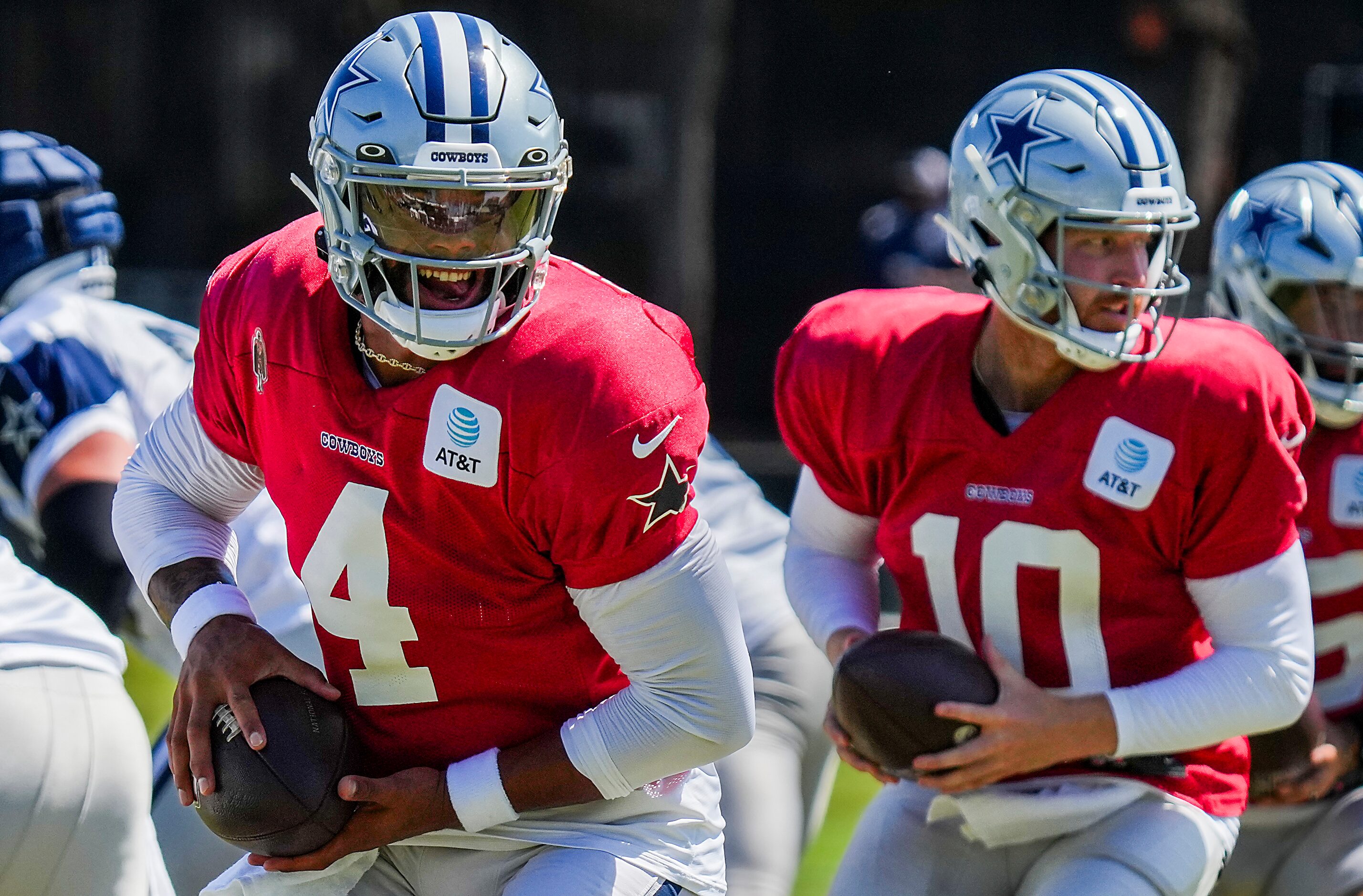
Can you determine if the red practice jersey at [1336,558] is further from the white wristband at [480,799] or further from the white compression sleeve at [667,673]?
the white wristband at [480,799]

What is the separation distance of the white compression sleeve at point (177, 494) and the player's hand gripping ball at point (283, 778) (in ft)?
1.41

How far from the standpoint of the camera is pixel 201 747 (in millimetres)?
2398

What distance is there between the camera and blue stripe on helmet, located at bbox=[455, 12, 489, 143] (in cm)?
237

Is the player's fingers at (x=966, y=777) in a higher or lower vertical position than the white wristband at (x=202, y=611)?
lower

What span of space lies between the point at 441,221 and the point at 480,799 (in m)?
0.85

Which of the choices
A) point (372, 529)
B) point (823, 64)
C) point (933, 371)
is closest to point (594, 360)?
point (372, 529)

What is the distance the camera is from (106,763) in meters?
2.71

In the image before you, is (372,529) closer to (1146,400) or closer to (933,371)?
(933,371)

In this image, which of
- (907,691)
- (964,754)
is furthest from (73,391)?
(964,754)

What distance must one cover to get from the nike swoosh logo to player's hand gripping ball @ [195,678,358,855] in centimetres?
63

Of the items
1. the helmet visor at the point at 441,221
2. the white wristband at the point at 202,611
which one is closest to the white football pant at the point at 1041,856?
the white wristband at the point at 202,611

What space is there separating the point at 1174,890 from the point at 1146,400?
31.6 inches

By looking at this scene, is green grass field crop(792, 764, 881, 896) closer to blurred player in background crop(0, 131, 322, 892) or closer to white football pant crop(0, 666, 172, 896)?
blurred player in background crop(0, 131, 322, 892)

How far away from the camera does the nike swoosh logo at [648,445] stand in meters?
2.25
